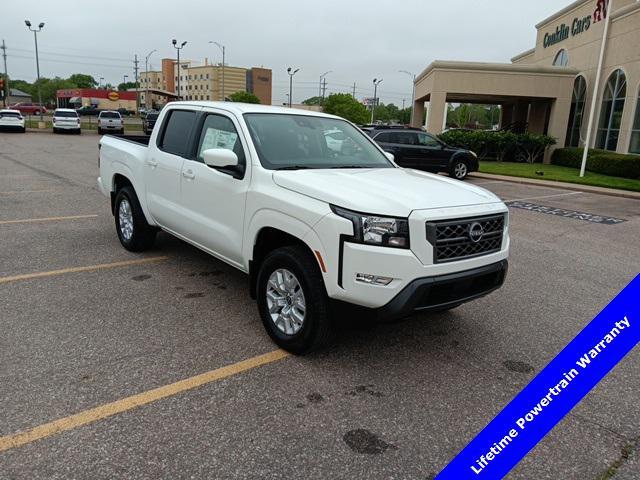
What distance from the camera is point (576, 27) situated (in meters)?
26.6

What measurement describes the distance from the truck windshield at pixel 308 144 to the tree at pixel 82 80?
172 m

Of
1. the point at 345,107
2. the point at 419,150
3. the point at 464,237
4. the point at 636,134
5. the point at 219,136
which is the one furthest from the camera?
the point at 345,107

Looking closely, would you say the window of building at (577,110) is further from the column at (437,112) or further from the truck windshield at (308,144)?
the truck windshield at (308,144)

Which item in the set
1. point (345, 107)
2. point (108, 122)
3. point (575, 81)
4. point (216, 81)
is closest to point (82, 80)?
point (216, 81)

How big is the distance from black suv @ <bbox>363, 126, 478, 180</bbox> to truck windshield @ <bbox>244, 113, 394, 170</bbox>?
466 inches

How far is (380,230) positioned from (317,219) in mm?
443

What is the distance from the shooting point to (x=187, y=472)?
2.64 m

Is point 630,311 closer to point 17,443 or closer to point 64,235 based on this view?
point 17,443

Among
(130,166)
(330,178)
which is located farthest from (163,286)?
(330,178)

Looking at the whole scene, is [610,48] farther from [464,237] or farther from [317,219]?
[317,219]

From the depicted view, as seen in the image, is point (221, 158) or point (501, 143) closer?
point (221, 158)

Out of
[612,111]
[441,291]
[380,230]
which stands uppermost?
[612,111]

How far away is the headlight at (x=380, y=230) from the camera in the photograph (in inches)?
135

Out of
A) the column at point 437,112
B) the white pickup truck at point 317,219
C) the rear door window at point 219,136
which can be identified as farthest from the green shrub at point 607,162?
the rear door window at point 219,136
